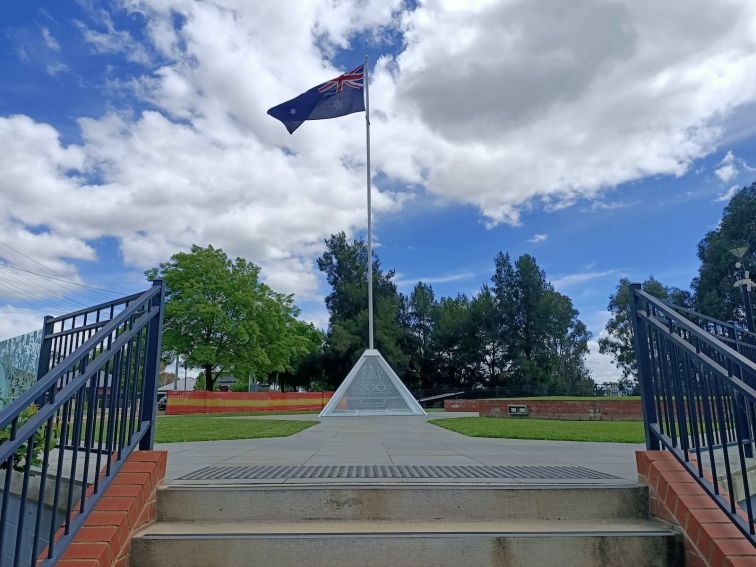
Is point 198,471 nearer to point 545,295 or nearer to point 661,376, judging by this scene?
point 661,376

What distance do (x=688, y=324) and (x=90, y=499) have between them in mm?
3285

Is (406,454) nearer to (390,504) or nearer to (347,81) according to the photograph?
(390,504)

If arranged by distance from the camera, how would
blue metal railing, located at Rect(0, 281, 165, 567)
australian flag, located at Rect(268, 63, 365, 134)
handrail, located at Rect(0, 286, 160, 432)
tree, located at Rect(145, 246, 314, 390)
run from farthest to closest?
tree, located at Rect(145, 246, 314, 390) → australian flag, located at Rect(268, 63, 365, 134) → blue metal railing, located at Rect(0, 281, 165, 567) → handrail, located at Rect(0, 286, 160, 432)

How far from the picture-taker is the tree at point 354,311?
4041cm

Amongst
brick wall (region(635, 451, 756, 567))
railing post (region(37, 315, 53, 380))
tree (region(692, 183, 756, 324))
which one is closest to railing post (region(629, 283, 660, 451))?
brick wall (region(635, 451, 756, 567))

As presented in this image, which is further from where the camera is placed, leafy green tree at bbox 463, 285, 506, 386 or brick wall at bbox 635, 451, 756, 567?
leafy green tree at bbox 463, 285, 506, 386

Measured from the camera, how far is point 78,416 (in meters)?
2.58

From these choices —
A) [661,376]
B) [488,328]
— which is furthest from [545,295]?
[661,376]

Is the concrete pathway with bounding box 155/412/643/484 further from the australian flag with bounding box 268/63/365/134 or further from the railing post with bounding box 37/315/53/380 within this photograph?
the australian flag with bounding box 268/63/365/134

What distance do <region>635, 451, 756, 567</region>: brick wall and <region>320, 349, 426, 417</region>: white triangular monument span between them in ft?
41.8

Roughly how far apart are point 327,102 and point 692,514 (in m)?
15.8

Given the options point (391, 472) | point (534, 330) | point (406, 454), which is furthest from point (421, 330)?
point (391, 472)

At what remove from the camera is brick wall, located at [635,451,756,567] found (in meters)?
2.41

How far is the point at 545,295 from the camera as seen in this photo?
4419cm
